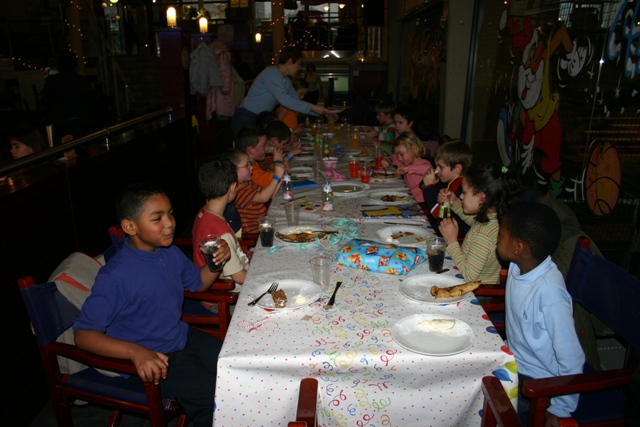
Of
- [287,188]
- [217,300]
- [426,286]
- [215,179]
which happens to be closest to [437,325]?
[426,286]

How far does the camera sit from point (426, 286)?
212cm

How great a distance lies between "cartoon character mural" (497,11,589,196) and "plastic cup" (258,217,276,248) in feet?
9.01

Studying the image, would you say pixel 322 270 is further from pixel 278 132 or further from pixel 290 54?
pixel 290 54

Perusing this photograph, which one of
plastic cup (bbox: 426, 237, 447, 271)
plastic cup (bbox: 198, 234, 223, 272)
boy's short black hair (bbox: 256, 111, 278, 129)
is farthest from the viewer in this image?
boy's short black hair (bbox: 256, 111, 278, 129)

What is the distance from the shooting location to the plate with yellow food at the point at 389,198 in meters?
3.45

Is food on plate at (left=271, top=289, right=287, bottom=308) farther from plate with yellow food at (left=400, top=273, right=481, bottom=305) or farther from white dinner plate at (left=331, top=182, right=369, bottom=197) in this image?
white dinner plate at (left=331, top=182, right=369, bottom=197)

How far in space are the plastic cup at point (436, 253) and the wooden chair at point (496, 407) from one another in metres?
0.74

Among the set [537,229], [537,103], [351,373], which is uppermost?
[537,103]

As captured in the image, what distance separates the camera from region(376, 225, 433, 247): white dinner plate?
2.64 m

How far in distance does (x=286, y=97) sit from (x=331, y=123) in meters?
1.23

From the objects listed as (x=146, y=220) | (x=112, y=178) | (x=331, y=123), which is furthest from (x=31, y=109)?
(x=146, y=220)

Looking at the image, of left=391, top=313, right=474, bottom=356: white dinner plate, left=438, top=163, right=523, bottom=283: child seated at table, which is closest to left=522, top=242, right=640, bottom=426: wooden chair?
left=391, top=313, right=474, bottom=356: white dinner plate

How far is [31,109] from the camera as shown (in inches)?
536

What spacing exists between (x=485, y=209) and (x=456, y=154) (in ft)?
3.58
